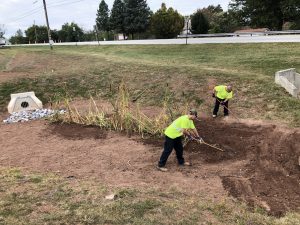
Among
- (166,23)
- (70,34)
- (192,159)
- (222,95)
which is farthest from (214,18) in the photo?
(192,159)

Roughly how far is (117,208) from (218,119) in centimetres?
677

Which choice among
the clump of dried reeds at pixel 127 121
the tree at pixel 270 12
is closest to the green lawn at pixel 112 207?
the clump of dried reeds at pixel 127 121

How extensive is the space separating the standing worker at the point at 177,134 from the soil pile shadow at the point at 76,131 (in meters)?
3.10

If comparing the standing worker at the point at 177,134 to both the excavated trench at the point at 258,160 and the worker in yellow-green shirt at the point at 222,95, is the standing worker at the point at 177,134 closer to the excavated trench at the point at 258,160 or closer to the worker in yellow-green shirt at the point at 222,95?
the excavated trench at the point at 258,160

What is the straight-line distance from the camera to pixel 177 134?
27.2 ft

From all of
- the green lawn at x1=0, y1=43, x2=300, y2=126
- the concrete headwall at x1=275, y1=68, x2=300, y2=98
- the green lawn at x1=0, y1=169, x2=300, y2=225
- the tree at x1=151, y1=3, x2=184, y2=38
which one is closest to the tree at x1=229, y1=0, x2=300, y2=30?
the tree at x1=151, y1=3, x2=184, y2=38

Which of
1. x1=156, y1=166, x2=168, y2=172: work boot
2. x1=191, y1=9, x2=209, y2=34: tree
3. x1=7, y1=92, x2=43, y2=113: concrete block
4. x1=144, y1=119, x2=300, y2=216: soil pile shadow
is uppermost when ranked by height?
x1=191, y1=9, x2=209, y2=34: tree

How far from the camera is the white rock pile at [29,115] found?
13719 millimetres

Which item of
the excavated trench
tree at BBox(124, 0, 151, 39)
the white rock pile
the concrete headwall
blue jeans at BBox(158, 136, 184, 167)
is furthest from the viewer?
tree at BBox(124, 0, 151, 39)

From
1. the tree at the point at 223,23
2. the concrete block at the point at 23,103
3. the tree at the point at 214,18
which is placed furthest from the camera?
the tree at the point at 214,18

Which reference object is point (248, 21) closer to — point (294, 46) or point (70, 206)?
point (294, 46)

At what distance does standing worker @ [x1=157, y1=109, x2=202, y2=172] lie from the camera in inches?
323

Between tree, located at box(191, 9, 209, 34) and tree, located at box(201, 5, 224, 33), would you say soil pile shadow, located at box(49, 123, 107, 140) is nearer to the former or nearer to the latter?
tree, located at box(191, 9, 209, 34)

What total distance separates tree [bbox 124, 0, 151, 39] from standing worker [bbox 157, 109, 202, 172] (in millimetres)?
45309
